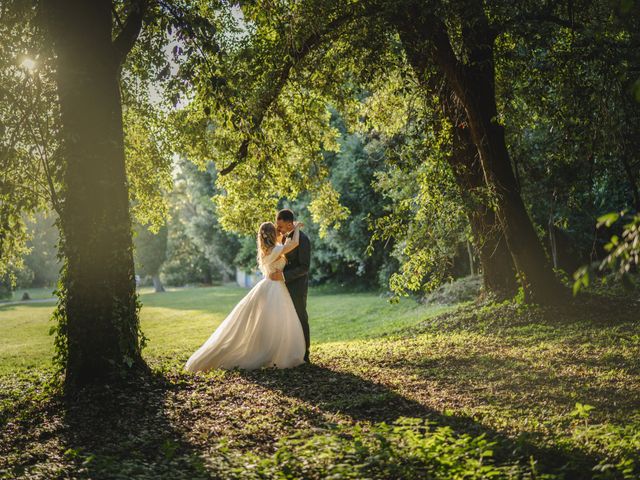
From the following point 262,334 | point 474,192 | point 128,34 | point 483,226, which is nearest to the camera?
point 128,34

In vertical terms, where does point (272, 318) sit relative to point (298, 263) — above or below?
below

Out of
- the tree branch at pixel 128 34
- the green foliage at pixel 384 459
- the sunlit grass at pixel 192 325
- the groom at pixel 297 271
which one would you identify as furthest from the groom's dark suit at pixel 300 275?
the green foliage at pixel 384 459

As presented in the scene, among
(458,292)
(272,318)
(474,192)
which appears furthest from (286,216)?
(458,292)

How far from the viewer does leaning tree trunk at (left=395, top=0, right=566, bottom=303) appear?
35.7ft

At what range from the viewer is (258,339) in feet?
33.0

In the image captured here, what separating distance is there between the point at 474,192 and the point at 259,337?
5.06 metres

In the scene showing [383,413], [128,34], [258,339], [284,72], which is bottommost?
[383,413]

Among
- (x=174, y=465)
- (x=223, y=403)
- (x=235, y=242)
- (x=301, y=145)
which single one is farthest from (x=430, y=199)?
(x=235, y=242)

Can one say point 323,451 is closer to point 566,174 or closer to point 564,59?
point 564,59

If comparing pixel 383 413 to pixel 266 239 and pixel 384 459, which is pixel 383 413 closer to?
pixel 384 459

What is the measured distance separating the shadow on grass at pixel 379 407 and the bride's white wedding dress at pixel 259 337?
0.37 m

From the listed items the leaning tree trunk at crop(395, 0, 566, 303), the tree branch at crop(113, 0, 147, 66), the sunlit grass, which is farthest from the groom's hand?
the leaning tree trunk at crop(395, 0, 566, 303)

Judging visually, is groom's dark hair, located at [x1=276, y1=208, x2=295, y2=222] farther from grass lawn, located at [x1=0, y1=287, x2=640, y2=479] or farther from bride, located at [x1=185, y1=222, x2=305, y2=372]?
grass lawn, located at [x1=0, y1=287, x2=640, y2=479]

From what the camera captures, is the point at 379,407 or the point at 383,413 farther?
the point at 379,407
